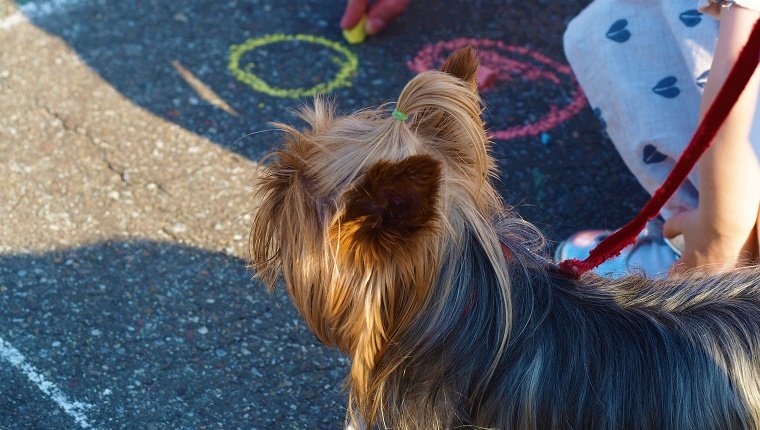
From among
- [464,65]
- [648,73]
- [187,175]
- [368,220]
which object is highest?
[464,65]

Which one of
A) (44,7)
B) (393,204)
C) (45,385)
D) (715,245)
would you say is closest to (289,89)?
(44,7)

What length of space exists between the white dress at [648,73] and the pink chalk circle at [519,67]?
0.63 meters

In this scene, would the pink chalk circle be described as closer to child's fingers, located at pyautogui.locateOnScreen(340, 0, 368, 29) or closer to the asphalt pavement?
the asphalt pavement

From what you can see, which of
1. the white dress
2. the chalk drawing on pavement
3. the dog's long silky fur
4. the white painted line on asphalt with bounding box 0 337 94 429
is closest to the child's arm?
the white dress

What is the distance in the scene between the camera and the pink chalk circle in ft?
12.1

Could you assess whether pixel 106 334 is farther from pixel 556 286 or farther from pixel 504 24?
pixel 504 24

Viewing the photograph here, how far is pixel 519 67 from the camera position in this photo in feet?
13.0

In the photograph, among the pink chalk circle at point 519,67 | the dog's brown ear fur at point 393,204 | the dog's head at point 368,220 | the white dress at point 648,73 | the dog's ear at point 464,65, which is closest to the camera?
the dog's brown ear fur at point 393,204

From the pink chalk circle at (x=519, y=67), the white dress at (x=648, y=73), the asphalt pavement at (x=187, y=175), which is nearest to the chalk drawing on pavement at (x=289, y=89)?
the asphalt pavement at (x=187, y=175)

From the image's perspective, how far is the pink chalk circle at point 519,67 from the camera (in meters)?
3.68

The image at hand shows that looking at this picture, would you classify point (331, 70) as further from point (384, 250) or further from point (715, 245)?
point (384, 250)

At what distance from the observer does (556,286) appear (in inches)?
73.1

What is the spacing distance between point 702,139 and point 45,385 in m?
1.77

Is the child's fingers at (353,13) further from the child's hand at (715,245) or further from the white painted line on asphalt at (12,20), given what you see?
the child's hand at (715,245)
